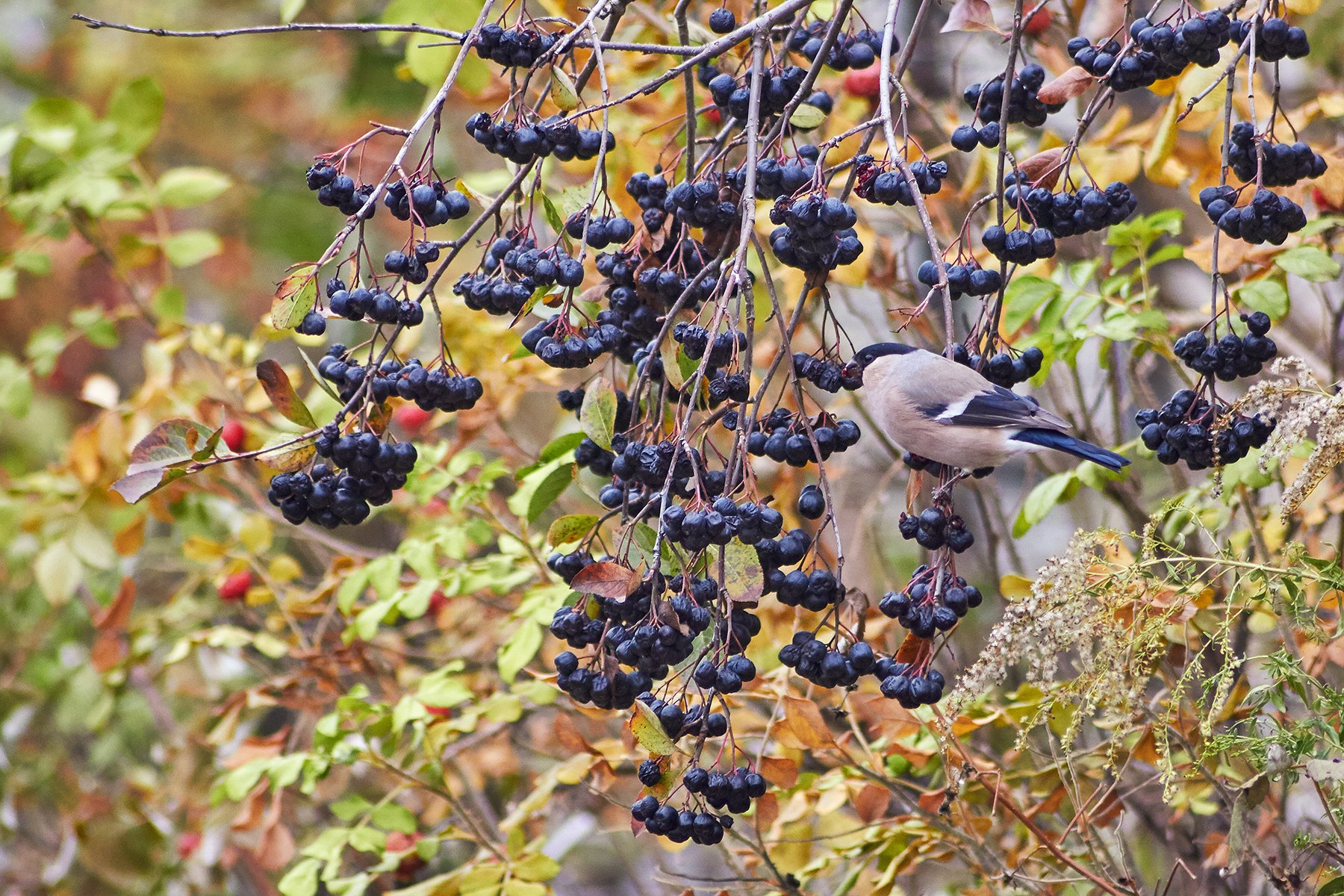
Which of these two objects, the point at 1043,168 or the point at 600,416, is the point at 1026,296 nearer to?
the point at 1043,168

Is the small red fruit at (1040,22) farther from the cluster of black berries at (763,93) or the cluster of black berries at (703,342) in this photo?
the cluster of black berries at (703,342)

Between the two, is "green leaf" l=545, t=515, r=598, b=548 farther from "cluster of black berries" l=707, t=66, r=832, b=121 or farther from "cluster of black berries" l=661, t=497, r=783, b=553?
"cluster of black berries" l=707, t=66, r=832, b=121

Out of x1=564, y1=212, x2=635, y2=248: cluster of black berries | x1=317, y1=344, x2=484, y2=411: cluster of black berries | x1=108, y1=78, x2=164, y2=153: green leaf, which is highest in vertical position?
x1=564, y1=212, x2=635, y2=248: cluster of black berries

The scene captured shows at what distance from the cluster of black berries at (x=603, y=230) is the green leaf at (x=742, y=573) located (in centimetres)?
47

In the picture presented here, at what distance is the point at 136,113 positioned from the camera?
2.97 meters

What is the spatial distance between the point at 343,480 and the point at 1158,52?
3.77 ft

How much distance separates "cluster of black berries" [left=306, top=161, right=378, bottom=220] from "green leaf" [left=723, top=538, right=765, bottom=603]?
0.64 metres

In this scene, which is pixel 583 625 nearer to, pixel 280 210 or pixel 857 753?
pixel 857 753

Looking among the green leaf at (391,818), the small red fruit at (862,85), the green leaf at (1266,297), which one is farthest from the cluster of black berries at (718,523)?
the small red fruit at (862,85)

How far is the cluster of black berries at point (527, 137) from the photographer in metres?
1.53

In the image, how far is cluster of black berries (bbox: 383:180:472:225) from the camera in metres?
1.56

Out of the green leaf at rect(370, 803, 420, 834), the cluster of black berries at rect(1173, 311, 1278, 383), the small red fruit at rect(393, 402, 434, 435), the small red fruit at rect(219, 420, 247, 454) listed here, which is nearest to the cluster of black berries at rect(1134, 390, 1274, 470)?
the cluster of black berries at rect(1173, 311, 1278, 383)

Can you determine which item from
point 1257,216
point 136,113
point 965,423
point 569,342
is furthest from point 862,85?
point 136,113

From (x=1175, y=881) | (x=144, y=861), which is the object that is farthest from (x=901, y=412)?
(x=144, y=861)
